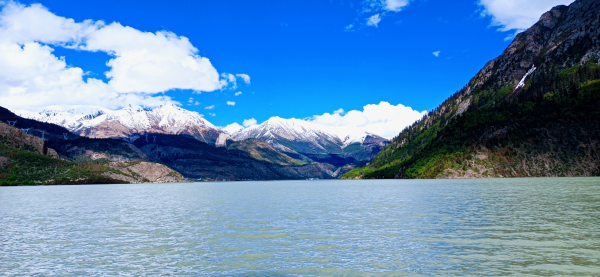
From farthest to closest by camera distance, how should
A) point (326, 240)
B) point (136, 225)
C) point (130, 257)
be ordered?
point (136, 225), point (326, 240), point (130, 257)

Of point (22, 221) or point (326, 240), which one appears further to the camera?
point (22, 221)

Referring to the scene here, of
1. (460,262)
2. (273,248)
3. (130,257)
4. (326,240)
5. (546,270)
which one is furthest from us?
(326,240)

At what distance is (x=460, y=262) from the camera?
3144cm

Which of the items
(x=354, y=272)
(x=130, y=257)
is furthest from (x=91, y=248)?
(x=354, y=272)

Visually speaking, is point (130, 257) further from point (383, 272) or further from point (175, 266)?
point (383, 272)

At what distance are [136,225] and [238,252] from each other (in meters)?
28.7

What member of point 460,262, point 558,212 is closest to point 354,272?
point 460,262

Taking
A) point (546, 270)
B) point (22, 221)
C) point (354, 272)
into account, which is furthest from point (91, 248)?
point (546, 270)

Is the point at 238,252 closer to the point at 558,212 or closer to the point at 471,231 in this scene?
the point at 471,231

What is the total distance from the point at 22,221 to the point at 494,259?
72.0 m

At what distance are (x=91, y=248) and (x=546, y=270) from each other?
41878mm

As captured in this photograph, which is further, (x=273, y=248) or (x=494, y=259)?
(x=273, y=248)

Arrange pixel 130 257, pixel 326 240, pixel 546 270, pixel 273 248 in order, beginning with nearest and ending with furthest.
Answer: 1. pixel 546 270
2. pixel 130 257
3. pixel 273 248
4. pixel 326 240

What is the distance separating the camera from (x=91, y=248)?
41625 millimetres
